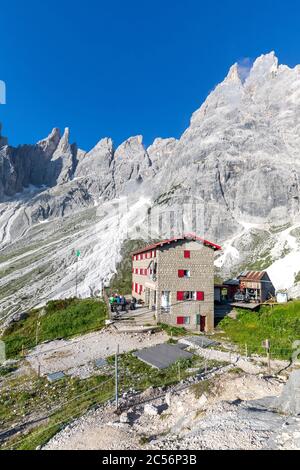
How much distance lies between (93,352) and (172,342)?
691 centimetres

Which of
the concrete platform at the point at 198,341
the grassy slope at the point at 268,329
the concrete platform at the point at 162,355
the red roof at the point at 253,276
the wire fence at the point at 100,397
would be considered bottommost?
the wire fence at the point at 100,397

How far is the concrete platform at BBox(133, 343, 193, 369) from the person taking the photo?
21.3 m

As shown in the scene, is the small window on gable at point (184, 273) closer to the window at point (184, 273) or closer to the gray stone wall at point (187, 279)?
the window at point (184, 273)

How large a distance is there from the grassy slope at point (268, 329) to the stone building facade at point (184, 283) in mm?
3180

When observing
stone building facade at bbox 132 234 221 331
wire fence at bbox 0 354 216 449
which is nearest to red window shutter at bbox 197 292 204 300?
stone building facade at bbox 132 234 221 331

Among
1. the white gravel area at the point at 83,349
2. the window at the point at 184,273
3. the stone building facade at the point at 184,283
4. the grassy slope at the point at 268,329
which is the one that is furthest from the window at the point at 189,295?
the white gravel area at the point at 83,349

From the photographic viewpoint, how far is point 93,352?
82.3ft

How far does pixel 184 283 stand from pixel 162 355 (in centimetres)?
1174

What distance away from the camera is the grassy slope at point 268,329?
79.8ft

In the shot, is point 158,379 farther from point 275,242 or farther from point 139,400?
point 275,242

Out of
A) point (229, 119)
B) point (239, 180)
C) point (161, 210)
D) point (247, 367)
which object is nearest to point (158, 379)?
point (247, 367)

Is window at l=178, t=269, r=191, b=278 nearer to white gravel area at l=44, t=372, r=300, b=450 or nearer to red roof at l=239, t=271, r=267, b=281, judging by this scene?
white gravel area at l=44, t=372, r=300, b=450

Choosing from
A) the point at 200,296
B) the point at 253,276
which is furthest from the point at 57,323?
the point at 253,276

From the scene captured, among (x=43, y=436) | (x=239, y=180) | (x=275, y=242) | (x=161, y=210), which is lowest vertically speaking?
(x=43, y=436)
